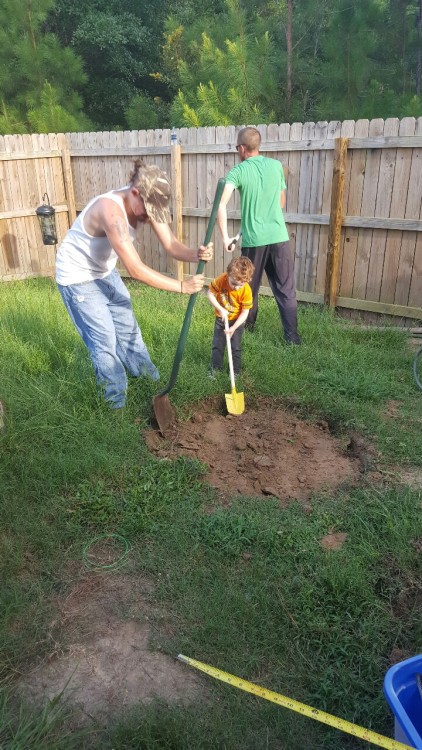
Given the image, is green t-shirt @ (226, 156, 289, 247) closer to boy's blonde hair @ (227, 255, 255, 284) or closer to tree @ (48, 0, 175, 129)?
boy's blonde hair @ (227, 255, 255, 284)

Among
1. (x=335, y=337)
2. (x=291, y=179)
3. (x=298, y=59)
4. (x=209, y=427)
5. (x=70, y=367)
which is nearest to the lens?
(x=209, y=427)

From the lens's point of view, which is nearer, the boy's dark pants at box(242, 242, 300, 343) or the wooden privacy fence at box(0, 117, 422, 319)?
the boy's dark pants at box(242, 242, 300, 343)

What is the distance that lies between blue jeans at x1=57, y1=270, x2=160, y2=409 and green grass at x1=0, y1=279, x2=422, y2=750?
18 centimetres

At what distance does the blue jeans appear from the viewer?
3.83m

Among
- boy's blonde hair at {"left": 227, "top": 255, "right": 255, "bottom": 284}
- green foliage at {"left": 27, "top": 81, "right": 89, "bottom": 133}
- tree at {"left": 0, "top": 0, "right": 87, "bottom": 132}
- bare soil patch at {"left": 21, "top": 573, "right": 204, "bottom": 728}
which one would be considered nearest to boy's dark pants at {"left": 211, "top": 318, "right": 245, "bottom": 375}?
boy's blonde hair at {"left": 227, "top": 255, "right": 255, "bottom": 284}

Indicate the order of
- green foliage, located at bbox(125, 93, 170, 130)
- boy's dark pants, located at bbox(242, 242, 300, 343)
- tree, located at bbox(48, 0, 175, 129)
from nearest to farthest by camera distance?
boy's dark pants, located at bbox(242, 242, 300, 343), green foliage, located at bbox(125, 93, 170, 130), tree, located at bbox(48, 0, 175, 129)

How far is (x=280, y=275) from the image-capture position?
5402mm

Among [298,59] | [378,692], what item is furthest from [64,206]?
[378,692]

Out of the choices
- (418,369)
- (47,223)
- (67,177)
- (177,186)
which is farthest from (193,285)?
(67,177)

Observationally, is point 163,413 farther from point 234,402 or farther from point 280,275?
point 280,275

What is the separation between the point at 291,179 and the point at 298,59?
5675 millimetres

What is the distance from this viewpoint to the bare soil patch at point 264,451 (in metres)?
3.43

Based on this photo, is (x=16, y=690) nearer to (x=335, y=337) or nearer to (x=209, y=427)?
(x=209, y=427)

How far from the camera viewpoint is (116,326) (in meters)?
4.32
